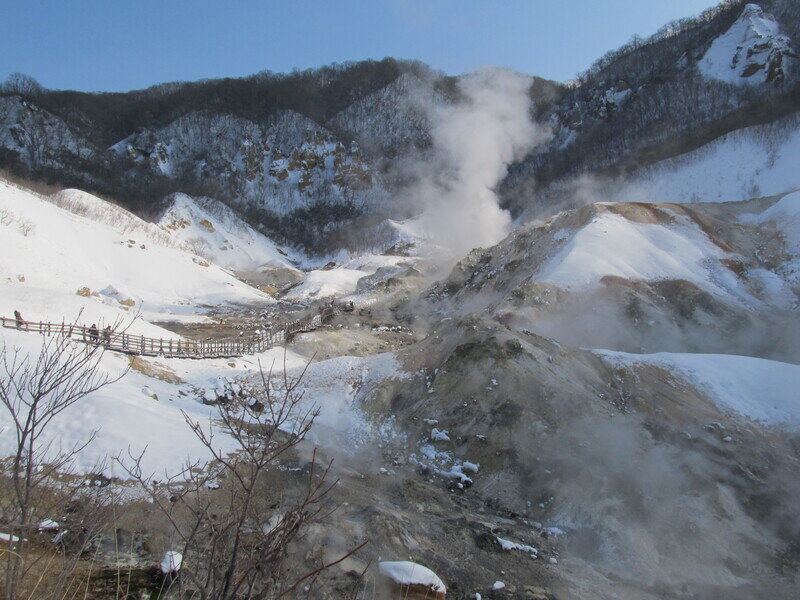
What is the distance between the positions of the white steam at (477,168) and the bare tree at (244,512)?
1573 inches

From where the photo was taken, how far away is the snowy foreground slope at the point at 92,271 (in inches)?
901

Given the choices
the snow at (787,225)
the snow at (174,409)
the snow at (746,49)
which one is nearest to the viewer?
the snow at (174,409)

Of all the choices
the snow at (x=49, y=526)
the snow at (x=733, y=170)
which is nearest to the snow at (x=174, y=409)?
the snow at (x=49, y=526)

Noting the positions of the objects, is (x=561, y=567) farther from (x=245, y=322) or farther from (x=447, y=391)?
(x=245, y=322)

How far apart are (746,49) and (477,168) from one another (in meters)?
42.8

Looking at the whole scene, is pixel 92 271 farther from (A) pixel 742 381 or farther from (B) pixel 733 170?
(B) pixel 733 170

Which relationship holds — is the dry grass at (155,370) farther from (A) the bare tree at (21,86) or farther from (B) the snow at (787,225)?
(A) the bare tree at (21,86)

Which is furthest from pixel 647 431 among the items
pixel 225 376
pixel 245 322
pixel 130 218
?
pixel 130 218

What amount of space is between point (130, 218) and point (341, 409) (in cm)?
5073

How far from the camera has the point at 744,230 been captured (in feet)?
98.5

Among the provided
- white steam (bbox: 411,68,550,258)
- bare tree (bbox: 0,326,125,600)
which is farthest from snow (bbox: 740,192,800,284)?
bare tree (bbox: 0,326,125,600)

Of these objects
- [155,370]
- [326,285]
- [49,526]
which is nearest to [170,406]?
[155,370]

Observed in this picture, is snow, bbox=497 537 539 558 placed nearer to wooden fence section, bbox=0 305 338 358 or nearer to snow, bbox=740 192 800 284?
wooden fence section, bbox=0 305 338 358

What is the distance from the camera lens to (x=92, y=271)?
127 feet
